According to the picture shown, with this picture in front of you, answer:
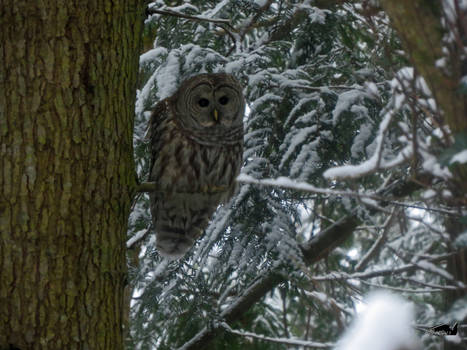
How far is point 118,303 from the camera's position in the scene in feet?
8.13

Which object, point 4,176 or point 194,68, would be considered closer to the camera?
point 4,176

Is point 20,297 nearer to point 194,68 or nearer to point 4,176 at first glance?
point 4,176

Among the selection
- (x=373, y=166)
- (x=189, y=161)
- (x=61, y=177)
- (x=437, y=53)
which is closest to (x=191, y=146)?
(x=189, y=161)

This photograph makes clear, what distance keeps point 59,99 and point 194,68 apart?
174 cm

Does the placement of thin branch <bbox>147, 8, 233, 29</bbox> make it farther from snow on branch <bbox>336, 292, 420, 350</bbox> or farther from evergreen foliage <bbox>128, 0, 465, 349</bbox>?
snow on branch <bbox>336, 292, 420, 350</bbox>

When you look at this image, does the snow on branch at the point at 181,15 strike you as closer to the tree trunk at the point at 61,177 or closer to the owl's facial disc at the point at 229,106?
the tree trunk at the point at 61,177

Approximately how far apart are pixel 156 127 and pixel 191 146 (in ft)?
0.90

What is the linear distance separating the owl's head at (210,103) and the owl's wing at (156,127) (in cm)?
9

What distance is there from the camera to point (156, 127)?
4.19 meters

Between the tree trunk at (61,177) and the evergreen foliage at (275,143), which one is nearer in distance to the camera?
the tree trunk at (61,177)

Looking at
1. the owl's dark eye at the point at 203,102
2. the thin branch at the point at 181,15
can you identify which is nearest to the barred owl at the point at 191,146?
the owl's dark eye at the point at 203,102

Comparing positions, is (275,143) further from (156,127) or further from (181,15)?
(181,15)

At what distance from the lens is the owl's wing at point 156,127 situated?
4.12 metres

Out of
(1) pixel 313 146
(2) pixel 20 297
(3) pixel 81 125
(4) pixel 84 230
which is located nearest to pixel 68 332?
(2) pixel 20 297
